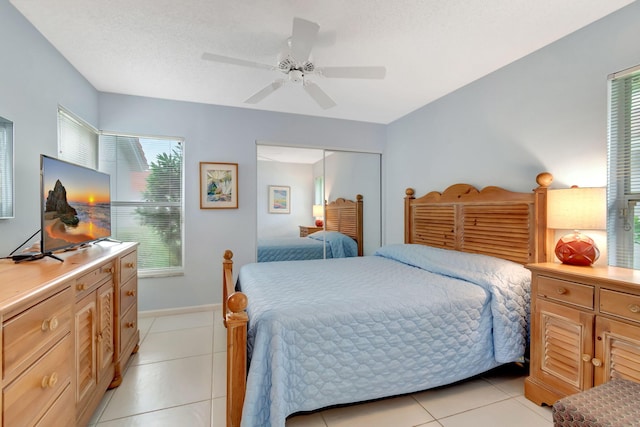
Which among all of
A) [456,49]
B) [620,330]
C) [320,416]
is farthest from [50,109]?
[620,330]

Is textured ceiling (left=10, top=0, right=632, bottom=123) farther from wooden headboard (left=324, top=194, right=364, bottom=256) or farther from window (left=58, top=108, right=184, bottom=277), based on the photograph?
wooden headboard (left=324, top=194, right=364, bottom=256)

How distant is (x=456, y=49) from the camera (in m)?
2.27

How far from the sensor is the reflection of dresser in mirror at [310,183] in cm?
377

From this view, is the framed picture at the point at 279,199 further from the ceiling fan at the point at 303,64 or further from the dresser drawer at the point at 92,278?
the dresser drawer at the point at 92,278

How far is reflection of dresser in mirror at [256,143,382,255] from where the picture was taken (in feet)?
12.4

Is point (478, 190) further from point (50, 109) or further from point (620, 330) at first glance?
point (50, 109)

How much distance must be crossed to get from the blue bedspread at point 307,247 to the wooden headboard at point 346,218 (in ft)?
0.25

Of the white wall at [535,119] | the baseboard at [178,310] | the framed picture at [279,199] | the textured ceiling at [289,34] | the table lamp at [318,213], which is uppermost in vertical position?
the textured ceiling at [289,34]

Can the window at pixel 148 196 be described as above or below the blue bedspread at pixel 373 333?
above

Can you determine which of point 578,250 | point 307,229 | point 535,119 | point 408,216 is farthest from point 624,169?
point 307,229

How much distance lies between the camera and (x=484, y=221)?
272cm

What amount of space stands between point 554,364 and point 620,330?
45 centimetres

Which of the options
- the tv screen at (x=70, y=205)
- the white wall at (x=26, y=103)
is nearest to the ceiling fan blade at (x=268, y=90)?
the tv screen at (x=70, y=205)

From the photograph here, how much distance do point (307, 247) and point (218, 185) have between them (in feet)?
4.55
